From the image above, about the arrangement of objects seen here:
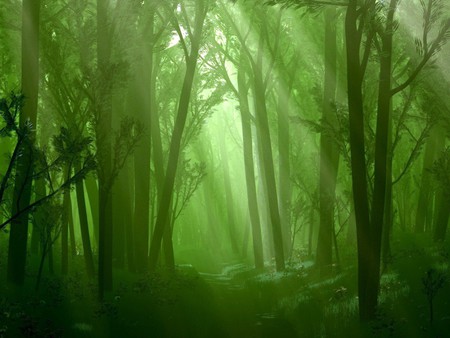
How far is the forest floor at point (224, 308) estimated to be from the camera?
8.08 m

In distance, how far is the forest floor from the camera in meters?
8.08

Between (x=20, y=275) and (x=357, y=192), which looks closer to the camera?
(x=357, y=192)

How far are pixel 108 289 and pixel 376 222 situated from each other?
5202mm

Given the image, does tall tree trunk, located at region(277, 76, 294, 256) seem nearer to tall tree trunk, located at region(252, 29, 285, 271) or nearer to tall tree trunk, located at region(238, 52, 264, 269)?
tall tree trunk, located at region(238, 52, 264, 269)

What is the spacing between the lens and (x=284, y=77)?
19422 mm

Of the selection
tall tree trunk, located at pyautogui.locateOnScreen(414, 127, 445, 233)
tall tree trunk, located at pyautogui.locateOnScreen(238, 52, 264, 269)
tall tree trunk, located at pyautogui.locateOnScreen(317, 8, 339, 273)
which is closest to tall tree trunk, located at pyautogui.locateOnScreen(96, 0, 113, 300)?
tall tree trunk, located at pyautogui.locateOnScreen(317, 8, 339, 273)

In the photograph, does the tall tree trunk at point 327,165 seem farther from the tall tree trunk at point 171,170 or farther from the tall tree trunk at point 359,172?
the tall tree trunk at point 359,172

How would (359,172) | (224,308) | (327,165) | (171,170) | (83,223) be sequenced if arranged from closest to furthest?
1. (359,172)
2. (83,223)
3. (224,308)
4. (171,170)
5. (327,165)

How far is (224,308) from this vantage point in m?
12.1

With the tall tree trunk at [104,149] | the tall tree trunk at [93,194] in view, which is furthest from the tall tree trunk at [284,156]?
the tall tree trunk at [104,149]

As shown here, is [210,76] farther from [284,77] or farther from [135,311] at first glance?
[135,311]

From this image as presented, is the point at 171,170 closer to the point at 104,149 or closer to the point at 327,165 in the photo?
the point at 327,165

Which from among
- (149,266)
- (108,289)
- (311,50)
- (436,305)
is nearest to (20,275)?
(108,289)

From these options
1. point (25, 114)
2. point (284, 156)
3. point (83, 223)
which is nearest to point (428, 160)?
point (284, 156)
